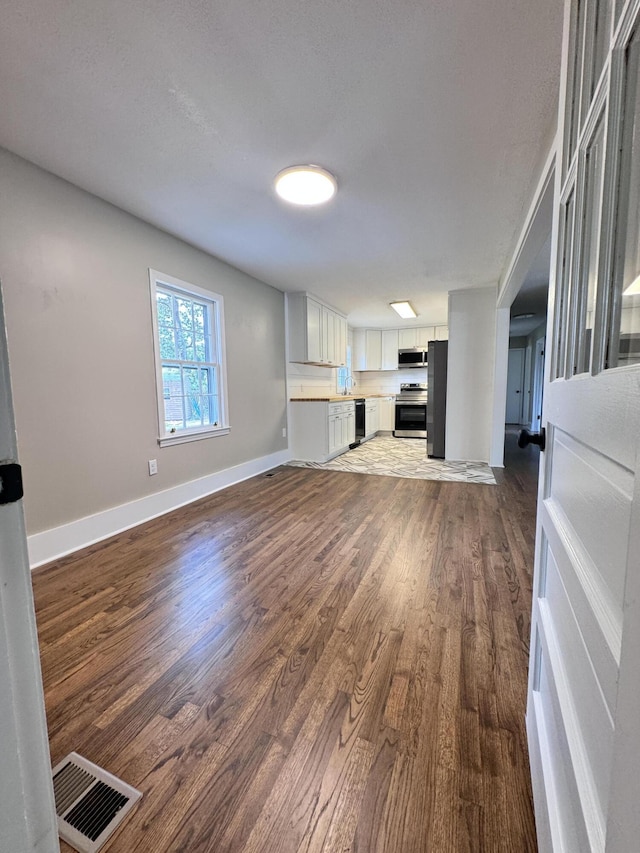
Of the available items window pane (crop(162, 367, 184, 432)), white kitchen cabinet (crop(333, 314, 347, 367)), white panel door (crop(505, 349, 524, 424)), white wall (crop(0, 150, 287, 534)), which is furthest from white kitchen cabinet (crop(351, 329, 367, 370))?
window pane (crop(162, 367, 184, 432))

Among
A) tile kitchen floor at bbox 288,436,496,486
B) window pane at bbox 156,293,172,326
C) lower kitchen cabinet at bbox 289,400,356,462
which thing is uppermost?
window pane at bbox 156,293,172,326

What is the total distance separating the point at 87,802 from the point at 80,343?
2399 millimetres

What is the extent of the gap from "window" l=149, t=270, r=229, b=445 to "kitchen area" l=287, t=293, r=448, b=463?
152cm

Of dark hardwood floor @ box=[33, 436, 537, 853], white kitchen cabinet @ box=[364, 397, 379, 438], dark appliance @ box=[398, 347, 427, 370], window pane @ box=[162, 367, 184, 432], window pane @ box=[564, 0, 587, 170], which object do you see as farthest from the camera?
dark appliance @ box=[398, 347, 427, 370]

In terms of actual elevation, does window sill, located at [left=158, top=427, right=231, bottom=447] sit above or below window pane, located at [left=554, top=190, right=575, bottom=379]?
below

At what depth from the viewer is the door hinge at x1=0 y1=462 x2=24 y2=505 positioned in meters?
0.49

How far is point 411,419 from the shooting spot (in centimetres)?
706

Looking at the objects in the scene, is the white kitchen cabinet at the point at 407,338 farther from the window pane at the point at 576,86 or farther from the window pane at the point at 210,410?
the window pane at the point at 576,86

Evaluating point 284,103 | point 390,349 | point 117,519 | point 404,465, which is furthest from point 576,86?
point 390,349

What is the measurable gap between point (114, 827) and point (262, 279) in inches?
178

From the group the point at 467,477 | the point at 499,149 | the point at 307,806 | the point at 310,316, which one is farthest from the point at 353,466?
the point at 307,806

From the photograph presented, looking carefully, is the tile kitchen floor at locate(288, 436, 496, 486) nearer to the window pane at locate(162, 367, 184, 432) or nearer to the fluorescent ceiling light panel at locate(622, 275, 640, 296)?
the window pane at locate(162, 367, 184, 432)

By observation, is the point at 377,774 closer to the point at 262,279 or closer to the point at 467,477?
the point at 467,477

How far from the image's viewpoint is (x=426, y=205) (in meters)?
2.60
